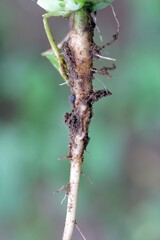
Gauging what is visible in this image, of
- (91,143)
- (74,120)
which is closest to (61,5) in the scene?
(74,120)

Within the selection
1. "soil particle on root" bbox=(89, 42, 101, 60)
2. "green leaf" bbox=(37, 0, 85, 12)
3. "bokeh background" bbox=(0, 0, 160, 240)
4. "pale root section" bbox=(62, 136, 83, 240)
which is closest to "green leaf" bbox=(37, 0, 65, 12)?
"green leaf" bbox=(37, 0, 85, 12)

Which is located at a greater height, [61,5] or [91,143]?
[91,143]

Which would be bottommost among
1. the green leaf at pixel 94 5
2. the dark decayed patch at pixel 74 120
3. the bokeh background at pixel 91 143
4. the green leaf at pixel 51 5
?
the dark decayed patch at pixel 74 120

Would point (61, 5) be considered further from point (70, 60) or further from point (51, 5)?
point (70, 60)

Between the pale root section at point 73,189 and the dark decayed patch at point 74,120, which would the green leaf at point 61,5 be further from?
the pale root section at point 73,189

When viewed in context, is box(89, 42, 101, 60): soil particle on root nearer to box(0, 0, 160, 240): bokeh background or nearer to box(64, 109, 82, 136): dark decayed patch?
box(64, 109, 82, 136): dark decayed patch

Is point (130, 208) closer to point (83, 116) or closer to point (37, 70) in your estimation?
point (37, 70)

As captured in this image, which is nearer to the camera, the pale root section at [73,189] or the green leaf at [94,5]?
the green leaf at [94,5]

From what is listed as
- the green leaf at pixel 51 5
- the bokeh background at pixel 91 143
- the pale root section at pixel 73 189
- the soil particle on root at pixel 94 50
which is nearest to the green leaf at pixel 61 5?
the green leaf at pixel 51 5

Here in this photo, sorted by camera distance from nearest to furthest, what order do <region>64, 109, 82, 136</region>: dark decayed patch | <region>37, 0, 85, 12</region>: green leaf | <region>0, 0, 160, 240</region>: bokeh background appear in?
1. <region>37, 0, 85, 12</region>: green leaf
2. <region>64, 109, 82, 136</region>: dark decayed patch
3. <region>0, 0, 160, 240</region>: bokeh background

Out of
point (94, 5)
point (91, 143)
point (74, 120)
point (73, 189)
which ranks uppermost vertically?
point (91, 143)
